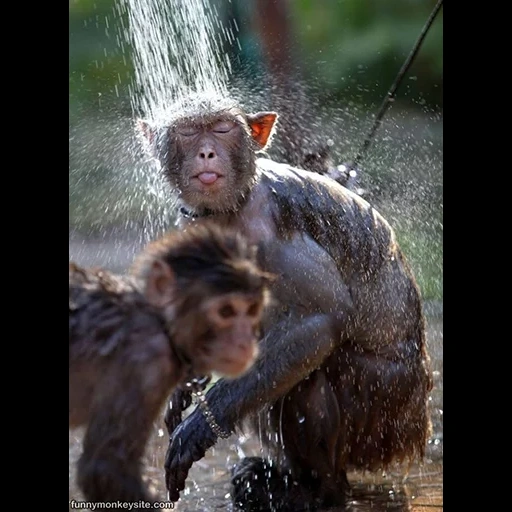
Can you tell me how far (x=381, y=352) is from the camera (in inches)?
251

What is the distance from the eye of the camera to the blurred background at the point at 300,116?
8500mm

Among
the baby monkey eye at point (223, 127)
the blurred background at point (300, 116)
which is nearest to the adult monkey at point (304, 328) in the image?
the baby monkey eye at point (223, 127)

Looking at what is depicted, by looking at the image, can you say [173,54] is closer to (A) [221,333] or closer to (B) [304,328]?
(B) [304,328]

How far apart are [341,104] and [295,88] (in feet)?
3.39

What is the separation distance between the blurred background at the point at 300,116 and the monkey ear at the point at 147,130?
9.4 inches

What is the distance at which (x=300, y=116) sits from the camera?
389 inches

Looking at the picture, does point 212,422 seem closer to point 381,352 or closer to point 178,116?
point 381,352

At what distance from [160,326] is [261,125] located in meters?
2.30

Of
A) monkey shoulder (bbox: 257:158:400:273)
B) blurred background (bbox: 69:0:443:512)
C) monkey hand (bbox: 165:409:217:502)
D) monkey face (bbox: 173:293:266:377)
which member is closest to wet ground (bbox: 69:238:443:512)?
blurred background (bbox: 69:0:443:512)

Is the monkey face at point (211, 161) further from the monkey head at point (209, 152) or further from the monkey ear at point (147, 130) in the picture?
the monkey ear at point (147, 130)

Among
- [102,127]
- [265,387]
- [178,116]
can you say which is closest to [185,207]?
[178,116]

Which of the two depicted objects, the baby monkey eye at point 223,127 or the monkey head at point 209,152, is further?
the baby monkey eye at point 223,127

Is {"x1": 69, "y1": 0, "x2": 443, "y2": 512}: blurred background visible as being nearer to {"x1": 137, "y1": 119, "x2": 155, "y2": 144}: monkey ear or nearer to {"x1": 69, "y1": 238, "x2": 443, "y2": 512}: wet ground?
{"x1": 69, "y1": 238, "x2": 443, "y2": 512}: wet ground

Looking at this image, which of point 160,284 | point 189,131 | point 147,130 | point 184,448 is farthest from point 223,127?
point 160,284
